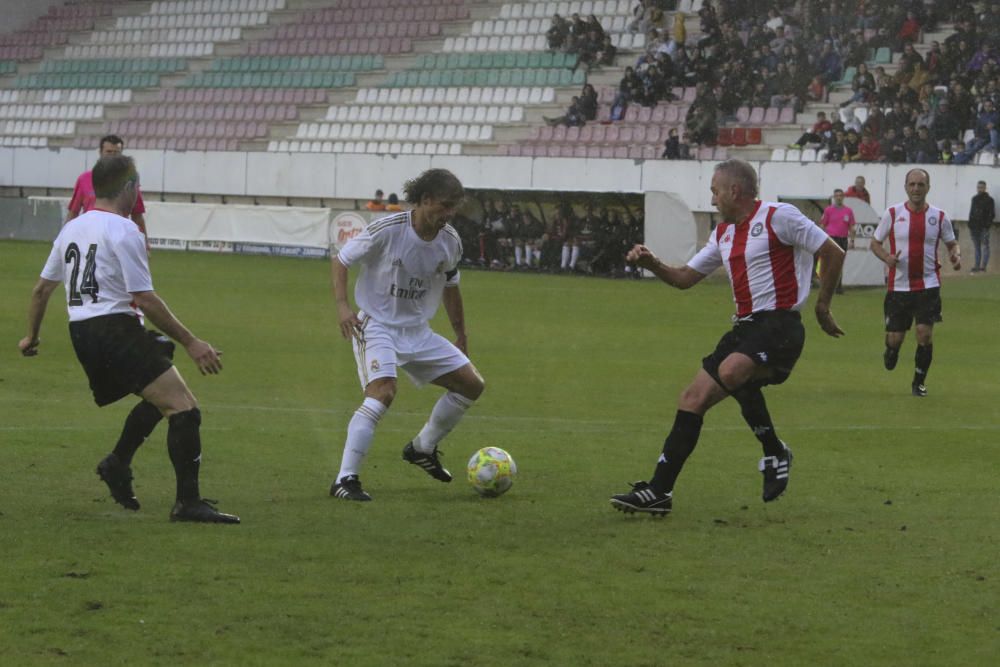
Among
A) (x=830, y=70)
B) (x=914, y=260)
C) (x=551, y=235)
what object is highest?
(x=830, y=70)

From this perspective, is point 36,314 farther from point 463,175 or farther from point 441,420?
point 463,175

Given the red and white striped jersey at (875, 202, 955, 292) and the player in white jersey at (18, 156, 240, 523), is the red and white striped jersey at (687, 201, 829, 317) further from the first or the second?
the red and white striped jersey at (875, 202, 955, 292)

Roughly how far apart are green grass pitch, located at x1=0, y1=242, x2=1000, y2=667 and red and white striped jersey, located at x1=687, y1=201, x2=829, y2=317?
110cm

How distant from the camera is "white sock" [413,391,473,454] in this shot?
8477 mm

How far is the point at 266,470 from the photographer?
29.2 feet

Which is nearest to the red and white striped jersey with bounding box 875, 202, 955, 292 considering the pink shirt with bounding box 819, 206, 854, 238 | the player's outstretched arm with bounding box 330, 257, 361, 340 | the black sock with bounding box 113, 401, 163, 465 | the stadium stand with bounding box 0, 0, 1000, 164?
the player's outstretched arm with bounding box 330, 257, 361, 340

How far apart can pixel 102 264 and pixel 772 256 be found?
3.42 meters

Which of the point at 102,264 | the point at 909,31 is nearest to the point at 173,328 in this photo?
the point at 102,264

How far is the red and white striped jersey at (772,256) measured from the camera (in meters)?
7.88

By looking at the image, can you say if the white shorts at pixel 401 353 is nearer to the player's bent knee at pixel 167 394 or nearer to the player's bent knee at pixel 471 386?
the player's bent knee at pixel 471 386

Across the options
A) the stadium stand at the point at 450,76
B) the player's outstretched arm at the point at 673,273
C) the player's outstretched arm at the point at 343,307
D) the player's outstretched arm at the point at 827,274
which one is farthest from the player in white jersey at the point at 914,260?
the stadium stand at the point at 450,76

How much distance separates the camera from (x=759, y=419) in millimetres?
8039

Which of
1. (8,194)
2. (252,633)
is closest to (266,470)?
(252,633)

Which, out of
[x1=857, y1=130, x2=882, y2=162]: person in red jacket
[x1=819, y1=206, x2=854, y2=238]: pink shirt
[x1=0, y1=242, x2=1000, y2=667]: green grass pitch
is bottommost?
[x1=0, y1=242, x2=1000, y2=667]: green grass pitch
